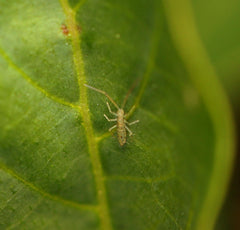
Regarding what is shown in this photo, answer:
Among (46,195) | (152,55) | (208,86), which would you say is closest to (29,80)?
(46,195)

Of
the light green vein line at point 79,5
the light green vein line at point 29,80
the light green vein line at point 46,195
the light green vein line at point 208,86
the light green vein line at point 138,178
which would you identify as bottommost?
the light green vein line at point 46,195

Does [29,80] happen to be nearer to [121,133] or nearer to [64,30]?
[64,30]

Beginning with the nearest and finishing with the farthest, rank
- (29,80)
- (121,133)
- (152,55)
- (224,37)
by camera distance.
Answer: (29,80) < (121,133) < (152,55) < (224,37)

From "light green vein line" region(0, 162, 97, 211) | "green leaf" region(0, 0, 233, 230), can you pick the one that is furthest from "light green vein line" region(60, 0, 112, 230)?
"light green vein line" region(0, 162, 97, 211)

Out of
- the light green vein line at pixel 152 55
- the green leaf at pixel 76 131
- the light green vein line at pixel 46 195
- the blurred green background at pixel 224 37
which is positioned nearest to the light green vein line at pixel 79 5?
the green leaf at pixel 76 131

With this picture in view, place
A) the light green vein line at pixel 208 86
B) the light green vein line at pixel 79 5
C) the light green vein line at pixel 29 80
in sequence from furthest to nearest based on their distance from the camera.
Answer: the light green vein line at pixel 208 86
the light green vein line at pixel 79 5
the light green vein line at pixel 29 80

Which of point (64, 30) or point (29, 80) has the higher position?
point (64, 30)

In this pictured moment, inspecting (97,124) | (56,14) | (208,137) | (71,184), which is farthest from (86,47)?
(208,137)

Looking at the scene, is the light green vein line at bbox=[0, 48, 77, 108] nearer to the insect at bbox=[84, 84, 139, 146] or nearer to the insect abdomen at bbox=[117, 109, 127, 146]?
the insect at bbox=[84, 84, 139, 146]

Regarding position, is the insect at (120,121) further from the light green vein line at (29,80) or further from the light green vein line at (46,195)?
the light green vein line at (46,195)
